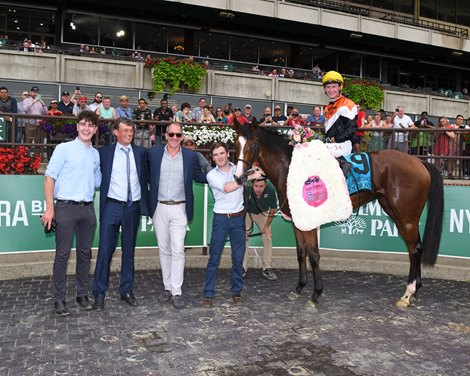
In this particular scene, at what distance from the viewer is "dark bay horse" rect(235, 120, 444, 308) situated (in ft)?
20.8

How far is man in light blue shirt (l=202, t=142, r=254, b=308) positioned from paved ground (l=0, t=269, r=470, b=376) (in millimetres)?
332

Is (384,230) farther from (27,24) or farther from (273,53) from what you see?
(273,53)

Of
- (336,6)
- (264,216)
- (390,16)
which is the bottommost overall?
(264,216)

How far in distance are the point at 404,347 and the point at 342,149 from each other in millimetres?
2809

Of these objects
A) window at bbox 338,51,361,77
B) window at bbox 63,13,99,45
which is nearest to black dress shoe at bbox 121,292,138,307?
window at bbox 63,13,99,45

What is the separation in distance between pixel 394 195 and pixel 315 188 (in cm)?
129

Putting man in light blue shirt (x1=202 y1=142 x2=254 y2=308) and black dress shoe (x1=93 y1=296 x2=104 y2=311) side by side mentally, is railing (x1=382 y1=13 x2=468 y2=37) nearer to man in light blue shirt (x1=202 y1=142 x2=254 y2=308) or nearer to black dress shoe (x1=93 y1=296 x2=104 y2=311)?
man in light blue shirt (x1=202 y1=142 x2=254 y2=308)

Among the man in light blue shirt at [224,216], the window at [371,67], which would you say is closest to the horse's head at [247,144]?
the man in light blue shirt at [224,216]

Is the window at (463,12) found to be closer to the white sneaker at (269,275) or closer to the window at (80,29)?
the window at (80,29)

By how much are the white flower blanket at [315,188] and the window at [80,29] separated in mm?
22542

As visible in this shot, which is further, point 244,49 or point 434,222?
point 244,49

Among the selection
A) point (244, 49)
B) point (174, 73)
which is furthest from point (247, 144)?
point (244, 49)

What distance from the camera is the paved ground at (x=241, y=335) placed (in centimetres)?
418

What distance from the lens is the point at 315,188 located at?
20.6ft
